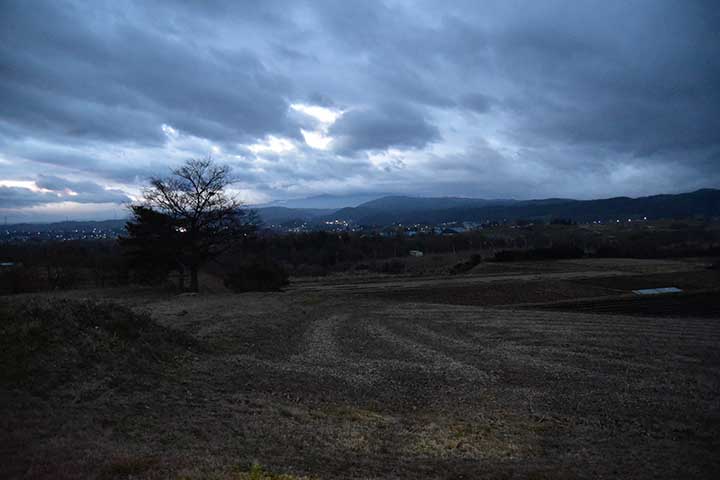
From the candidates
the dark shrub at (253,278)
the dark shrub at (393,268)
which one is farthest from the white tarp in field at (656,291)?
the dark shrub at (393,268)

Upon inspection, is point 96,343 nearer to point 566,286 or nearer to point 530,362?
point 530,362

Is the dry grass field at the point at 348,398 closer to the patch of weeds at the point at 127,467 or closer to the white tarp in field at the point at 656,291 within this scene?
the patch of weeds at the point at 127,467

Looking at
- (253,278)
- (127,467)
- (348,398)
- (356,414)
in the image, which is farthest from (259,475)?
(253,278)

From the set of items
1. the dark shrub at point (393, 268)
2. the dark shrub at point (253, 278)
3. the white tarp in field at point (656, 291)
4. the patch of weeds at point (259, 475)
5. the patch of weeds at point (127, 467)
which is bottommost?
the dark shrub at point (393, 268)

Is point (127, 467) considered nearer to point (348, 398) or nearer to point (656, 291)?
point (348, 398)

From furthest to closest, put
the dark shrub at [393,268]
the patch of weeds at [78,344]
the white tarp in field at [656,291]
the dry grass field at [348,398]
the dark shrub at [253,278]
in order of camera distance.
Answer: the dark shrub at [393,268]
the white tarp in field at [656,291]
the dark shrub at [253,278]
the patch of weeds at [78,344]
the dry grass field at [348,398]

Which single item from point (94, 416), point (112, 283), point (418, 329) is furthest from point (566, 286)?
point (112, 283)

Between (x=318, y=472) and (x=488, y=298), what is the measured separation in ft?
101

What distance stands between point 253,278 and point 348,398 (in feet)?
99.7

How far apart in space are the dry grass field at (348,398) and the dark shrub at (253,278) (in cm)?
1701

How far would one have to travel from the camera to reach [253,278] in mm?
40500

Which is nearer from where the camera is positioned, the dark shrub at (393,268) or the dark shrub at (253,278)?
the dark shrub at (253,278)

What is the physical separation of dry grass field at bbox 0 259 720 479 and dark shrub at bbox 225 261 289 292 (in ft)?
55.8

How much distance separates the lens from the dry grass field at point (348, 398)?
7.35 m
